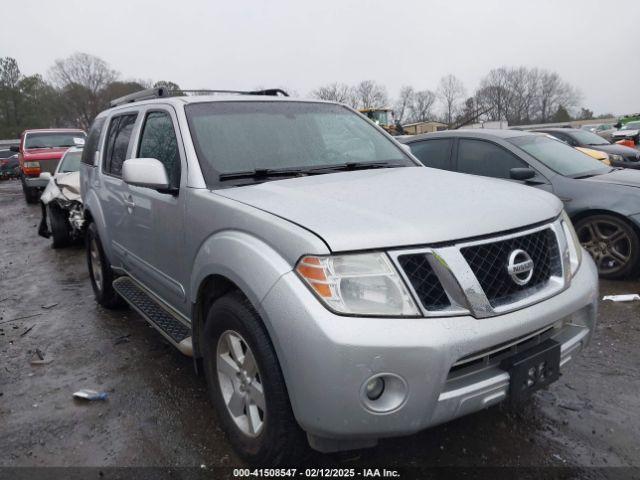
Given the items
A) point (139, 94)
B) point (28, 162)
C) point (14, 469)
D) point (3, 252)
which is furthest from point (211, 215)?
point (28, 162)

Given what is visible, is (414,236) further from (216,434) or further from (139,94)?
(139,94)

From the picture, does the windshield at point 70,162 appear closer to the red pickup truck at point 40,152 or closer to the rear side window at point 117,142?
the red pickup truck at point 40,152

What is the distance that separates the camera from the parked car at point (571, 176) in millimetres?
5109

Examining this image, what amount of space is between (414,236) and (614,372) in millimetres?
2274

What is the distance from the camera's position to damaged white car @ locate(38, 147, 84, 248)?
781 cm

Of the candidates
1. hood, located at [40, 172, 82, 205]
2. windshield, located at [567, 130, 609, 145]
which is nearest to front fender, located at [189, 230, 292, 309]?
hood, located at [40, 172, 82, 205]

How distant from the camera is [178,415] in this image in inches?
119

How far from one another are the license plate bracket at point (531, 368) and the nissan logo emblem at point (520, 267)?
12.0 inches

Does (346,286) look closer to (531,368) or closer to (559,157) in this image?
(531,368)

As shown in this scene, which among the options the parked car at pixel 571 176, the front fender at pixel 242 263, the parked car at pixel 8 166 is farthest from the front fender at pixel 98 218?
the parked car at pixel 8 166

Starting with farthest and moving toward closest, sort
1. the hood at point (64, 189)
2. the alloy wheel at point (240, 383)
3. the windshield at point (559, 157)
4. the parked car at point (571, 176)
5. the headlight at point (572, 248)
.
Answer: the hood at point (64, 189)
the windshield at point (559, 157)
the parked car at point (571, 176)
the headlight at point (572, 248)
the alloy wheel at point (240, 383)

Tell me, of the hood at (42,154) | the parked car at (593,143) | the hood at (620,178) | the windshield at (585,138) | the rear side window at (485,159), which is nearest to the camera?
the hood at (620,178)

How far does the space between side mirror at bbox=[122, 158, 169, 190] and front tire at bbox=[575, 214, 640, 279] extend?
4401 millimetres

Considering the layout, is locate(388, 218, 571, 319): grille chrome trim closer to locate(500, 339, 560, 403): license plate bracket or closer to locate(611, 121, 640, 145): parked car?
locate(500, 339, 560, 403): license plate bracket
